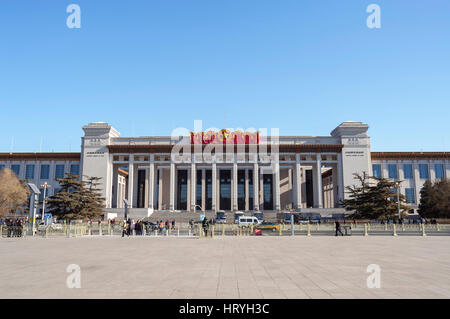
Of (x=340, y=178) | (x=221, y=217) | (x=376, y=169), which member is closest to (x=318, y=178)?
(x=340, y=178)

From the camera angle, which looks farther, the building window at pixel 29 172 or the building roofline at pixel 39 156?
the building window at pixel 29 172

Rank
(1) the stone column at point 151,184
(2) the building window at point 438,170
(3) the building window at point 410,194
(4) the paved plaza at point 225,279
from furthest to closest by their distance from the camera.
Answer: (2) the building window at point 438,170
(3) the building window at point 410,194
(1) the stone column at point 151,184
(4) the paved plaza at point 225,279

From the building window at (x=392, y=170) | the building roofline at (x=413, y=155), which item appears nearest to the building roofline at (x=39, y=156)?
the building roofline at (x=413, y=155)

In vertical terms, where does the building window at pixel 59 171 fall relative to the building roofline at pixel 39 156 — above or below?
below

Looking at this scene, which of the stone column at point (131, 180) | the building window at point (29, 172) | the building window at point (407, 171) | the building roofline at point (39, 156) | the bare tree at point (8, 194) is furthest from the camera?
the building window at point (29, 172)

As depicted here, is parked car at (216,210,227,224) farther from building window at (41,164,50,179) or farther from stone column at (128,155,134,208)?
building window at (41,164,50,179)

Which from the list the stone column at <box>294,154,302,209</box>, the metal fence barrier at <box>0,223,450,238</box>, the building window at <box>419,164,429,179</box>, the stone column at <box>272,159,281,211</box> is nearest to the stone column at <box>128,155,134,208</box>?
the stone column at <box>272,159,281,211</box>

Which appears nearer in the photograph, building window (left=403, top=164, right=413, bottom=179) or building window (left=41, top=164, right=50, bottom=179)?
building window (left=403, top=164, right=413, bottom=179)

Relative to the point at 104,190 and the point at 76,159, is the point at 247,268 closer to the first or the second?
the point at 104,190

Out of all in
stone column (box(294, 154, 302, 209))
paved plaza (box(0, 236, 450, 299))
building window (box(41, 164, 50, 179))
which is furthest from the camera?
building window (box(41, 164, 50, 179))

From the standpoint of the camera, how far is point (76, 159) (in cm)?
7931

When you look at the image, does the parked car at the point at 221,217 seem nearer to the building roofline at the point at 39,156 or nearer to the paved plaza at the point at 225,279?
the building roofline at the point at 39,156
